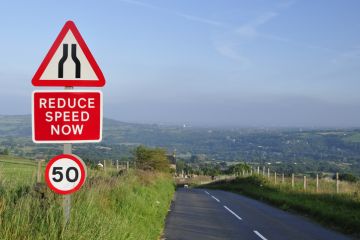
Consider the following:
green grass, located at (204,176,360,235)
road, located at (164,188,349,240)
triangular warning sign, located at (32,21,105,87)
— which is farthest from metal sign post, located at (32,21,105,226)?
green grass, located at (204,176,360,235)

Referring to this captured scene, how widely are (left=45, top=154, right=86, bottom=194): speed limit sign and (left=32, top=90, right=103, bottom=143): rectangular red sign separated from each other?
0.73 feet

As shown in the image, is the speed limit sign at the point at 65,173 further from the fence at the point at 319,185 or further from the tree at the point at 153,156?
the tree at the point at 153,156

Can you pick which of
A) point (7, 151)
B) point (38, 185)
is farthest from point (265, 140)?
point (38, 185)

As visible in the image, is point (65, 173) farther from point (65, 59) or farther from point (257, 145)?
point (257, 145)

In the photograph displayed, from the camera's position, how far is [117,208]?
36.8 feet

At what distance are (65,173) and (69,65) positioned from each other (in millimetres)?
1252

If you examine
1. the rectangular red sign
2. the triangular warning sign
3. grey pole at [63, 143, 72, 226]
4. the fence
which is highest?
the triangular warning sign

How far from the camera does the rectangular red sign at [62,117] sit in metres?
5.62

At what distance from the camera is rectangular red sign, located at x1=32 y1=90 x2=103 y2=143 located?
5621 mm

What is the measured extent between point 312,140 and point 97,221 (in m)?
115

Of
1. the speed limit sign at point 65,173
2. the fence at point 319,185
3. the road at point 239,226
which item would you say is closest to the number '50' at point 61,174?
the speed limit sign at point 65,173

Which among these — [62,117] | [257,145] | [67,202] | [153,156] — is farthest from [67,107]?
[257,145]

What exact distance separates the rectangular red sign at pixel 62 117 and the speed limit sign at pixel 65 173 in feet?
0.73

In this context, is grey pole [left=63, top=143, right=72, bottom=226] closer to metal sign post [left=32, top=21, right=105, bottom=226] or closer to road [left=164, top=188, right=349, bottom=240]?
metal sign post [left=32, top=21, right=105, bottom=226]
